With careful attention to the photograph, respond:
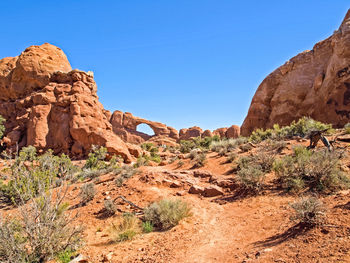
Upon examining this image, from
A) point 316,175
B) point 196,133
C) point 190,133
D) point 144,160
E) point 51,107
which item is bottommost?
point 316,175

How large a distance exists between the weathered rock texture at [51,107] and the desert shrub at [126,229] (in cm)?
1415

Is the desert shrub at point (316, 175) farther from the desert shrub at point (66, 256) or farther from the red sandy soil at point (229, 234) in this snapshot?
the desert shrub at point (66, 256)

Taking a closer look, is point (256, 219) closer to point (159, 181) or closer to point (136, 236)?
point (136, 236)

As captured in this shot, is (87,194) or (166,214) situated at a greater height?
(87,194)

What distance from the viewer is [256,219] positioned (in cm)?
449

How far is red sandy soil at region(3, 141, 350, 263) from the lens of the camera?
2.69 meters

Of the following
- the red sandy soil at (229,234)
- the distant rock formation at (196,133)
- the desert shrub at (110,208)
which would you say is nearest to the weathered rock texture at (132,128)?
the distant rock formation at (196,133)

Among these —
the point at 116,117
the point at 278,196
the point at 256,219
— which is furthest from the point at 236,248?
the point at 116,117

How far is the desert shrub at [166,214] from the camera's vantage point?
4605 mm

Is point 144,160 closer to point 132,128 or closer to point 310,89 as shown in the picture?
point 310,89

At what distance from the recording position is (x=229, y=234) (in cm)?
407

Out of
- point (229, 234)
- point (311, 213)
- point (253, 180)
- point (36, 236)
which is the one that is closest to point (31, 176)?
point (36, 236)

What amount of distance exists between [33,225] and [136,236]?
1.96 meters

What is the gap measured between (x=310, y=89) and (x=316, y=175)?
19.3 meters
